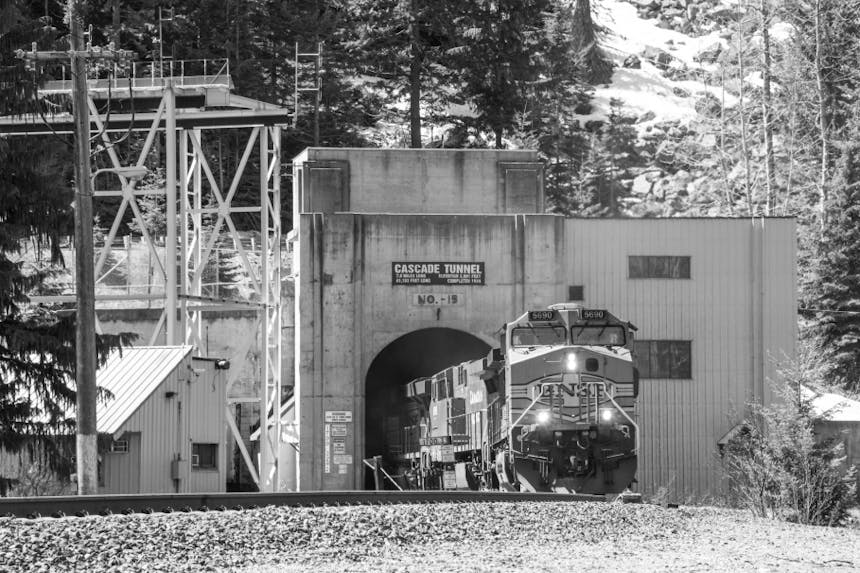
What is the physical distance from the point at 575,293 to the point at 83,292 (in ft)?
64.1

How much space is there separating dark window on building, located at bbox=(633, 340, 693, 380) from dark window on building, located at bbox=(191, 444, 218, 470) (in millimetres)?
13522

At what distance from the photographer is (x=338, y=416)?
37.6 meters

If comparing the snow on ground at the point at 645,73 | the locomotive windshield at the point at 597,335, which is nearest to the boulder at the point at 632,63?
the snow on ground at the point at 645,73

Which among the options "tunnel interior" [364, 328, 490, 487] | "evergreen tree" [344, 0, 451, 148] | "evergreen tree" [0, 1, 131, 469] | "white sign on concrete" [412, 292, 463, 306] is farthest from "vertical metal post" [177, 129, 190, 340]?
"evergreen tree" [344, 0, 451, 148]

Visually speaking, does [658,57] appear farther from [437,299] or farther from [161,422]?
[161,422]

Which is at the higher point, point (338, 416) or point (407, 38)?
point (407, 38)

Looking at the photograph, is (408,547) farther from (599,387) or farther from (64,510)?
(599,387)

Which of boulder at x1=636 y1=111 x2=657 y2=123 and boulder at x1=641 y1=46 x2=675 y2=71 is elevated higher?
boulder at x1=641 y1=46 x2=675 y2=71

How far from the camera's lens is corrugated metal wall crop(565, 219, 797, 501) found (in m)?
38.6

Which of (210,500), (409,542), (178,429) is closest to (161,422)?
(178,429)

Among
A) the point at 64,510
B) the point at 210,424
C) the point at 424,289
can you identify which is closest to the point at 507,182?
the point at 424,289

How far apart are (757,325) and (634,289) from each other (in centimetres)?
374

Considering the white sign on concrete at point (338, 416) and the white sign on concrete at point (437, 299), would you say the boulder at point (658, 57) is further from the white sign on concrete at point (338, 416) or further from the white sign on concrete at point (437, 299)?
the white sign on concrete at point (338, 416)

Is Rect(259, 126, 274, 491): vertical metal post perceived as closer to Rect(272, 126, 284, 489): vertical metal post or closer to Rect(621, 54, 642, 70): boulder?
Rect(272, 126, 284, 489): vertical metal post
